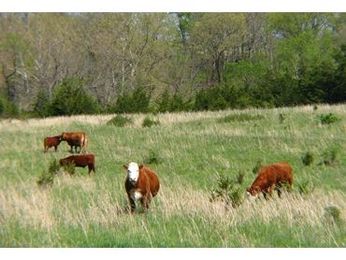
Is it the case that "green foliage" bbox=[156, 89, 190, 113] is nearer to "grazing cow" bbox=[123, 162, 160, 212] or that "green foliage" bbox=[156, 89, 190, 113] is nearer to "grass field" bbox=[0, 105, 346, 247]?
"grass field" bbox=[0, 105, 346, 247]

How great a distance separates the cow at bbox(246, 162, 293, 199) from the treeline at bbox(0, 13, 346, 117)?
22.0m

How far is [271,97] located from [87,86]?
1431 cm

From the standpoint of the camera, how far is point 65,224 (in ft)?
26.8

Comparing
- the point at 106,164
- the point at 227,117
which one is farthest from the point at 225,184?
the point at 227,117

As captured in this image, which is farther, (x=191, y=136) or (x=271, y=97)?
(x=271, y=97)

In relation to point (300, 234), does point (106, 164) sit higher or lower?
lower

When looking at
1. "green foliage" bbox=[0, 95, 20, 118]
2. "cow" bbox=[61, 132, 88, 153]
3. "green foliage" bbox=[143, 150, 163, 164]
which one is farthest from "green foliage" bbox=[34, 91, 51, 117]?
"green foliage" bbox=[143, 150, 163, 164]

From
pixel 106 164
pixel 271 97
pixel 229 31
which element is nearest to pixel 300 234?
pixel 106 164

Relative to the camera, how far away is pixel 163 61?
157 feet

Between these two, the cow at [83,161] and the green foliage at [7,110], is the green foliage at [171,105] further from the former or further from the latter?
the cow at [83,161]

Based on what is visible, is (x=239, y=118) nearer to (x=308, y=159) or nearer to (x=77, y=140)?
(x=77, y=140)

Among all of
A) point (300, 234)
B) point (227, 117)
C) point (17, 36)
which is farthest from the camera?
point (17, 36)

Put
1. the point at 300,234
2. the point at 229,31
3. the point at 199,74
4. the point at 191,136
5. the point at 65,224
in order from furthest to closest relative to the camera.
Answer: the point at 199,74
the point at 229,31
the point at 191,136
the point at 65,224
the point at 300,234

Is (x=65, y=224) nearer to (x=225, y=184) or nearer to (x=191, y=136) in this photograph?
(x=225, y=184)
